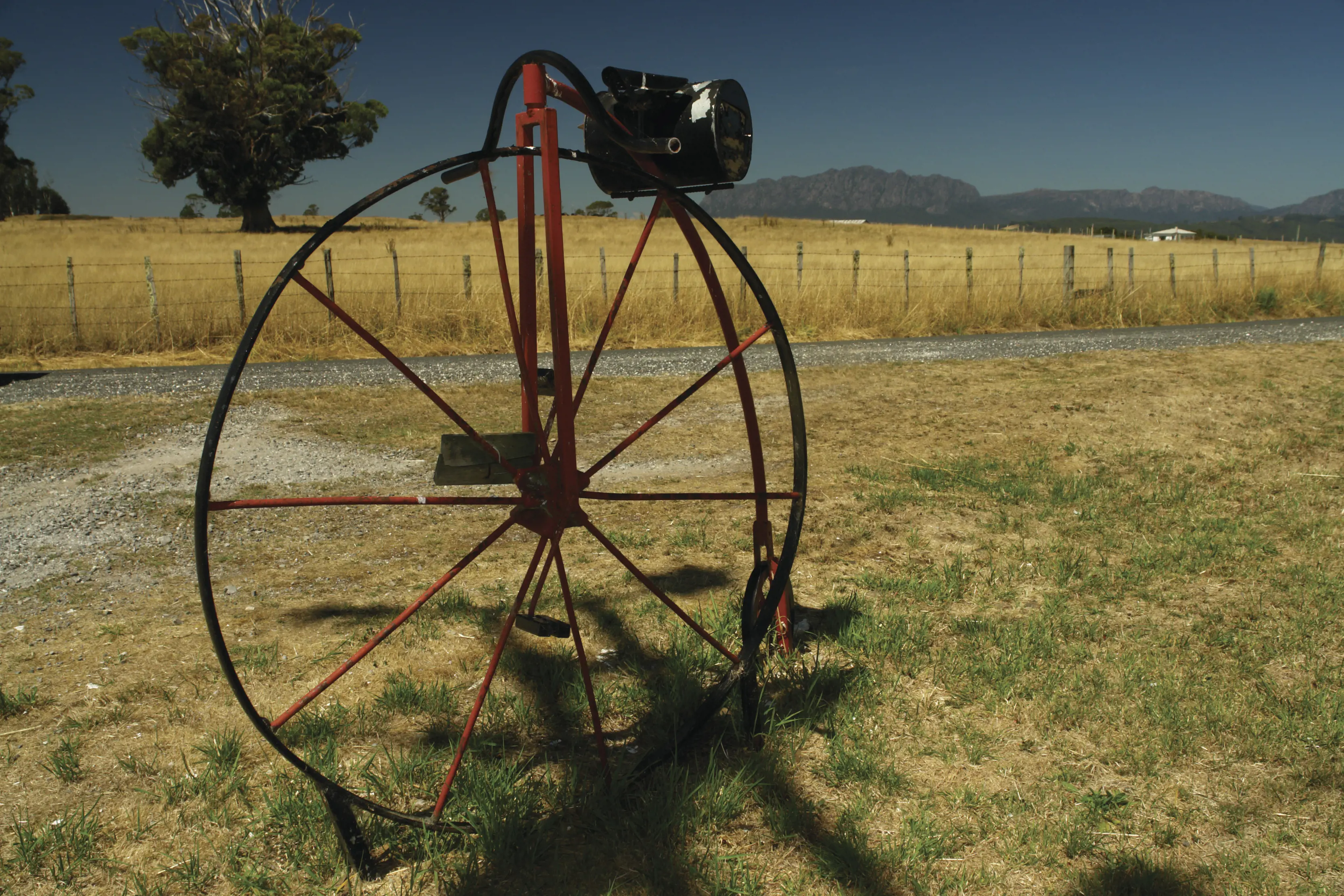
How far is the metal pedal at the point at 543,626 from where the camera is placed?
2.41 metres

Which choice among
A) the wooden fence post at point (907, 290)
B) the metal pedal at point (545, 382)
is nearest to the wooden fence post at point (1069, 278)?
the wooden fence post at point (907, 290)

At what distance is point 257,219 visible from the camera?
42812 mm

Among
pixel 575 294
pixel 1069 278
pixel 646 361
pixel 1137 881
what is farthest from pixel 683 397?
pixel 1069 278

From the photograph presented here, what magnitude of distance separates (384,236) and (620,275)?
882 inches

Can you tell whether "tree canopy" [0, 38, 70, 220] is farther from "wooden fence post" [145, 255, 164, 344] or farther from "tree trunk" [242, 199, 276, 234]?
"wooden fence post" [145, 255, 164, 344]

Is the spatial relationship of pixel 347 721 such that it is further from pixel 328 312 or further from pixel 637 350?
pixel 328 312

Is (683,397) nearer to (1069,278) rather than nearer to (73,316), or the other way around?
(73,316)

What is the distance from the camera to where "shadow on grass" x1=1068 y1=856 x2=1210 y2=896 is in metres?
2.23

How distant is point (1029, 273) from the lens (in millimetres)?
23359

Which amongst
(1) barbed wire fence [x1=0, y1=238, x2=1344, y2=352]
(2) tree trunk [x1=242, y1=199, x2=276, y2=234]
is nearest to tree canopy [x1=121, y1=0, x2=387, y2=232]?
(2) tree trunk [x1=242, y1=199, x2=276, y2=234]

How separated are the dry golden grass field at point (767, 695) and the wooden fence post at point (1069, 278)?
10.6m

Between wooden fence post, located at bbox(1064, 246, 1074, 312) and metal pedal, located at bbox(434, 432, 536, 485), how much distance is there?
15680 mm

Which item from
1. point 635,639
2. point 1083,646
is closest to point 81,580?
point 635,639

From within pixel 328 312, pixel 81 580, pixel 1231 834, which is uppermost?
pixel 328 312
